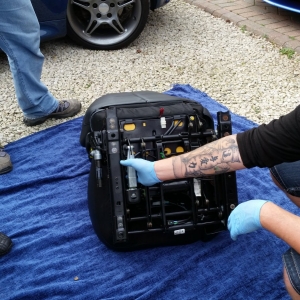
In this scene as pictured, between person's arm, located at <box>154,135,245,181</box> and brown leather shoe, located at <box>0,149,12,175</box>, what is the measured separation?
1351 mm

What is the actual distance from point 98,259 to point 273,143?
1.15 meters

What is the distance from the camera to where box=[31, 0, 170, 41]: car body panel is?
3.94 m

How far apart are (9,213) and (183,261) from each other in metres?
1.13

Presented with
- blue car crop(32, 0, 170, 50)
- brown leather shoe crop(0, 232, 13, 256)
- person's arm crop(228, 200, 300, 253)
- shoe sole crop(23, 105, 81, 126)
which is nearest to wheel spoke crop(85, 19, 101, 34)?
blue car crop(32, 0, 170, 50)

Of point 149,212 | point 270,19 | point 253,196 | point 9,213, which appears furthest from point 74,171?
point 270,19

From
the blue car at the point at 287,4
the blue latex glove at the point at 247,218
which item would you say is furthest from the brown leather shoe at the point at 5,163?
the blue car at the point at 287,4

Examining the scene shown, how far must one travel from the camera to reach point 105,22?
4.40m

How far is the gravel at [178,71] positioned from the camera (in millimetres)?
3846

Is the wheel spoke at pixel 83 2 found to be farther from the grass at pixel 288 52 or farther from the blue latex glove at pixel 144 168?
the blue latex glove at pixel 144 168

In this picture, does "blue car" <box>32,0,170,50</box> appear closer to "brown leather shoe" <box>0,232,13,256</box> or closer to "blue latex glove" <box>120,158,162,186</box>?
"brown leather shoe" <box>0,232,13,256</box>

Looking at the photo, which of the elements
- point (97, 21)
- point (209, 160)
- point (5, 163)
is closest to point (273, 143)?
point (209, 160)

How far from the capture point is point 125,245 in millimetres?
2312

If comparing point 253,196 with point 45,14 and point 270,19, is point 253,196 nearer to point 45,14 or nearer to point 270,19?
point 45,14

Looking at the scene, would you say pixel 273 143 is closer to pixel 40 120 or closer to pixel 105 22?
pixel 40 120
